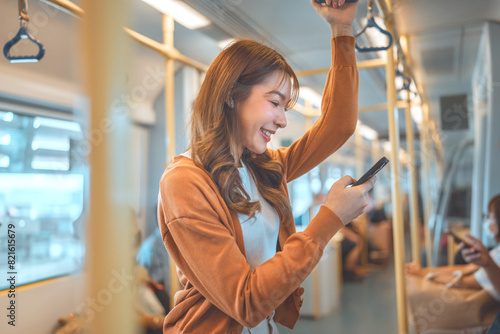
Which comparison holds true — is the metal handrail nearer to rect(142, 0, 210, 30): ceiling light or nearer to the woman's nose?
rect(142, 0, 210, 30): ceiling light

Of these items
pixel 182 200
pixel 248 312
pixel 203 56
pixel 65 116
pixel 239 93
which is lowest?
pixel 248 312

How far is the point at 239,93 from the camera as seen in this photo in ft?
3.13

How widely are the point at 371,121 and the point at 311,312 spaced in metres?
3.46

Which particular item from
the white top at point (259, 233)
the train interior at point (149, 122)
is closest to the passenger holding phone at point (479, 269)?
the train interior at point (149, 122)

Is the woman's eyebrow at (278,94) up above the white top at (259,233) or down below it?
above

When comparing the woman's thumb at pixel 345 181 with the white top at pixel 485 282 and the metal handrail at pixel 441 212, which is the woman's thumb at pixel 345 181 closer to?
the white top at pixel 485 282

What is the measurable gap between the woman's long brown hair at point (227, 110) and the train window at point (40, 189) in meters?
1.56

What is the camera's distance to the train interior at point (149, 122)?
44cm

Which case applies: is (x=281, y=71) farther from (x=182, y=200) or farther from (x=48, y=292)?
(x=48, y=292)

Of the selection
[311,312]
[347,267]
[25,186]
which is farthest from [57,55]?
[347,267]

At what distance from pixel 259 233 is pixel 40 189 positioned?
2080 millimetres

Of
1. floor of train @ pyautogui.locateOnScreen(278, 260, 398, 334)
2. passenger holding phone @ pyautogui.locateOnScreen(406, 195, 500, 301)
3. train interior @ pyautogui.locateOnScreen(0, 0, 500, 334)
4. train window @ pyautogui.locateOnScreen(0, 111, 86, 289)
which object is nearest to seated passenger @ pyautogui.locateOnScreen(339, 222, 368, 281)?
floor of train @ pyautogui.locateOnScreen(278, 260, 398, 334)

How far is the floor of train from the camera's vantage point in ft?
12.7

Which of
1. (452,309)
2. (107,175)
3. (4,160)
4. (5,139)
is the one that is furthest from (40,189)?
(452,309)
